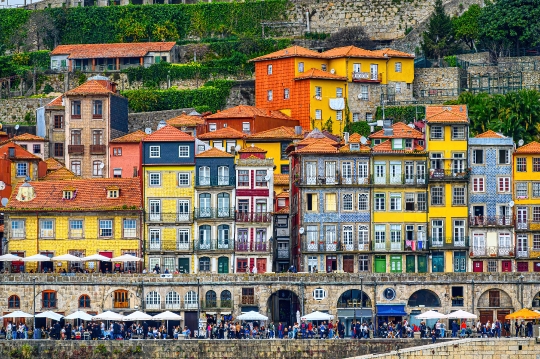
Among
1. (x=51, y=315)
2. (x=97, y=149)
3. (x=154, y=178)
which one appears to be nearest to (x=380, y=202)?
(x=154, y=178)

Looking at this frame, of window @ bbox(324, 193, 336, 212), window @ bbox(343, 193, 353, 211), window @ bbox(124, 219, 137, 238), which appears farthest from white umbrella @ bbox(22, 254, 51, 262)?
window @ bbox(343, 193, 353, 211)

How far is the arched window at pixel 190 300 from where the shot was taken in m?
114

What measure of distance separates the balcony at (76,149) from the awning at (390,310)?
92.7 ft

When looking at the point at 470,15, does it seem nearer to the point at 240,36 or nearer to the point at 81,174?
the point at 240,36

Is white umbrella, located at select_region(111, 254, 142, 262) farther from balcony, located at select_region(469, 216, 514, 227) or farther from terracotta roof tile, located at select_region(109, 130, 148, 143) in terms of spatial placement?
balcony, located at select_region(469, 216, 514, 227)

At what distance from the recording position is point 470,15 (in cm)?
15162

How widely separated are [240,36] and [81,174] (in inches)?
1020

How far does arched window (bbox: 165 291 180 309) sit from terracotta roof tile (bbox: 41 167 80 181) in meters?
15.0

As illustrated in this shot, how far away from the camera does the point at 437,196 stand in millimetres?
119625

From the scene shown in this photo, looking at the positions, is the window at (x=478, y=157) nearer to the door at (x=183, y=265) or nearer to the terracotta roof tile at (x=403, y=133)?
the terracotta roof tile at (x=403, y=133)

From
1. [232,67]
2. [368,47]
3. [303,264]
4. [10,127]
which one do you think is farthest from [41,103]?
[303,264]

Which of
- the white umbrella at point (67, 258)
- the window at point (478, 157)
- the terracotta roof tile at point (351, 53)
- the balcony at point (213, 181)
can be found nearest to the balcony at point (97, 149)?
the balcony at point (213, 181)

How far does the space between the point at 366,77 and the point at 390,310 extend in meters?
Answer: 31.3

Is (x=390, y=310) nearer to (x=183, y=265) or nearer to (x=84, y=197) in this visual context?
(x=183, y=265)
